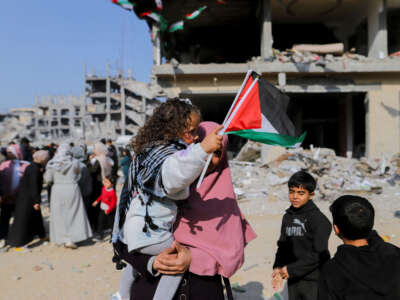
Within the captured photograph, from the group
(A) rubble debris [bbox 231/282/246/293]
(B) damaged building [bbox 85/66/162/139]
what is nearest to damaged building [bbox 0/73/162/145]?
(B) damaged building [bbox 85/66/162/139]

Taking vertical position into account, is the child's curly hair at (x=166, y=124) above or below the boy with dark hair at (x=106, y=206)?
above

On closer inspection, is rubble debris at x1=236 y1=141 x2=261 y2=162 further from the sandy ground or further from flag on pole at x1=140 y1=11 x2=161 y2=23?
flag on pole at x1=140 y1=11 x2=161 y2=23

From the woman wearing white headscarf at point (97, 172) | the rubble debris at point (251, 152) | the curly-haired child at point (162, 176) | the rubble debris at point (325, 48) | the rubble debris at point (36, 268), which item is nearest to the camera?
the curly-haired child at point (162, 176)

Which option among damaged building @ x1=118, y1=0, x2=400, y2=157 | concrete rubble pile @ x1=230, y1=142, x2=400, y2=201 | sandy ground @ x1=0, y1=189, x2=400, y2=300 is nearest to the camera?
sandy ground @ x1=0, y1=189, x2=400, y2=300

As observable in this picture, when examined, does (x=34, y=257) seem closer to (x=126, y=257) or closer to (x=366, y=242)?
(x=126, y=257)

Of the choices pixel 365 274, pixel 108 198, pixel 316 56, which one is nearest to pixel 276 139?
pixel 365 274

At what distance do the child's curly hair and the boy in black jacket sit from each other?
127 centimetres

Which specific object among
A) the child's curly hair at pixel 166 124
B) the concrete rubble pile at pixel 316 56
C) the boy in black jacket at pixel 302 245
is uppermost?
the concrete rubble pile at pixel 316 56

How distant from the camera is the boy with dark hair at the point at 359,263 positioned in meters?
1.43

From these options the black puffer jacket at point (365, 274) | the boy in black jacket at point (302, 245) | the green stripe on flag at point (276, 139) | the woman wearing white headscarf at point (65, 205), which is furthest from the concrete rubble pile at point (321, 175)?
the black puffer jacket at point (365, 274)

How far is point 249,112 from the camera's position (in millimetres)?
1744

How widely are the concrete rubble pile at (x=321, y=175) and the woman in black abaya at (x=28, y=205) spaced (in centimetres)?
474

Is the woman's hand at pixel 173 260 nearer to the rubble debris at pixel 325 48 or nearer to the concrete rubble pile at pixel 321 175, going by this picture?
the concrete rubble pile at pixel 321 175

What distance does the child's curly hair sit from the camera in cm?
151
